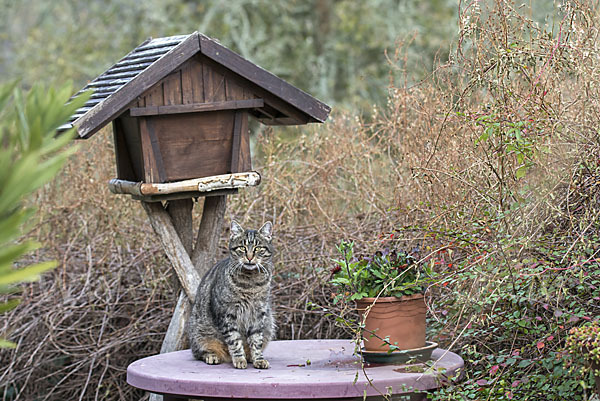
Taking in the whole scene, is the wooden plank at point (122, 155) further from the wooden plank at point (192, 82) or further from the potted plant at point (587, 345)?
the potted plant at point (587, 345)

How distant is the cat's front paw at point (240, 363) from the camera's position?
3.98 metres

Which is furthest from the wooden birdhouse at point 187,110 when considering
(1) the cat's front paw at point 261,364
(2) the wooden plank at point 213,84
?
(1) the cat's front paw at point 261,364

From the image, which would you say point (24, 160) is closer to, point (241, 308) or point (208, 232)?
point (241, 308)

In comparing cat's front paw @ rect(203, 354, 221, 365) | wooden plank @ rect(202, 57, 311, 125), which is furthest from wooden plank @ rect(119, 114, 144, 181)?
cat's front paw @ rect(203, 354, 221, 365)

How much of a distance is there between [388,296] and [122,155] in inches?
73.3

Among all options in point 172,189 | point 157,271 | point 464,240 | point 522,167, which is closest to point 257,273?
point 172,189

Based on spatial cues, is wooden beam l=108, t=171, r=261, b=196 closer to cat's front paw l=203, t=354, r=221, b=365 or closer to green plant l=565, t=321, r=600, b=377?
cat's front paw l=203, t=354, r=221, b=365

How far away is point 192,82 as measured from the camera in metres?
4.39

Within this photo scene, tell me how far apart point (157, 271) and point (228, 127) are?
1.80m

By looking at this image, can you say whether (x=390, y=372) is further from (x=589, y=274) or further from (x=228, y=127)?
(x=228, y=127)

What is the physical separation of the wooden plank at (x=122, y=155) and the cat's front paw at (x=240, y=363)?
4.36ft

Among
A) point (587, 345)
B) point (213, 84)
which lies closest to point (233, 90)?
point (213, 84)

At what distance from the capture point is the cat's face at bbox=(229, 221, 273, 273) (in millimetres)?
4047

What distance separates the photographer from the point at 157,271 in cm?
591
